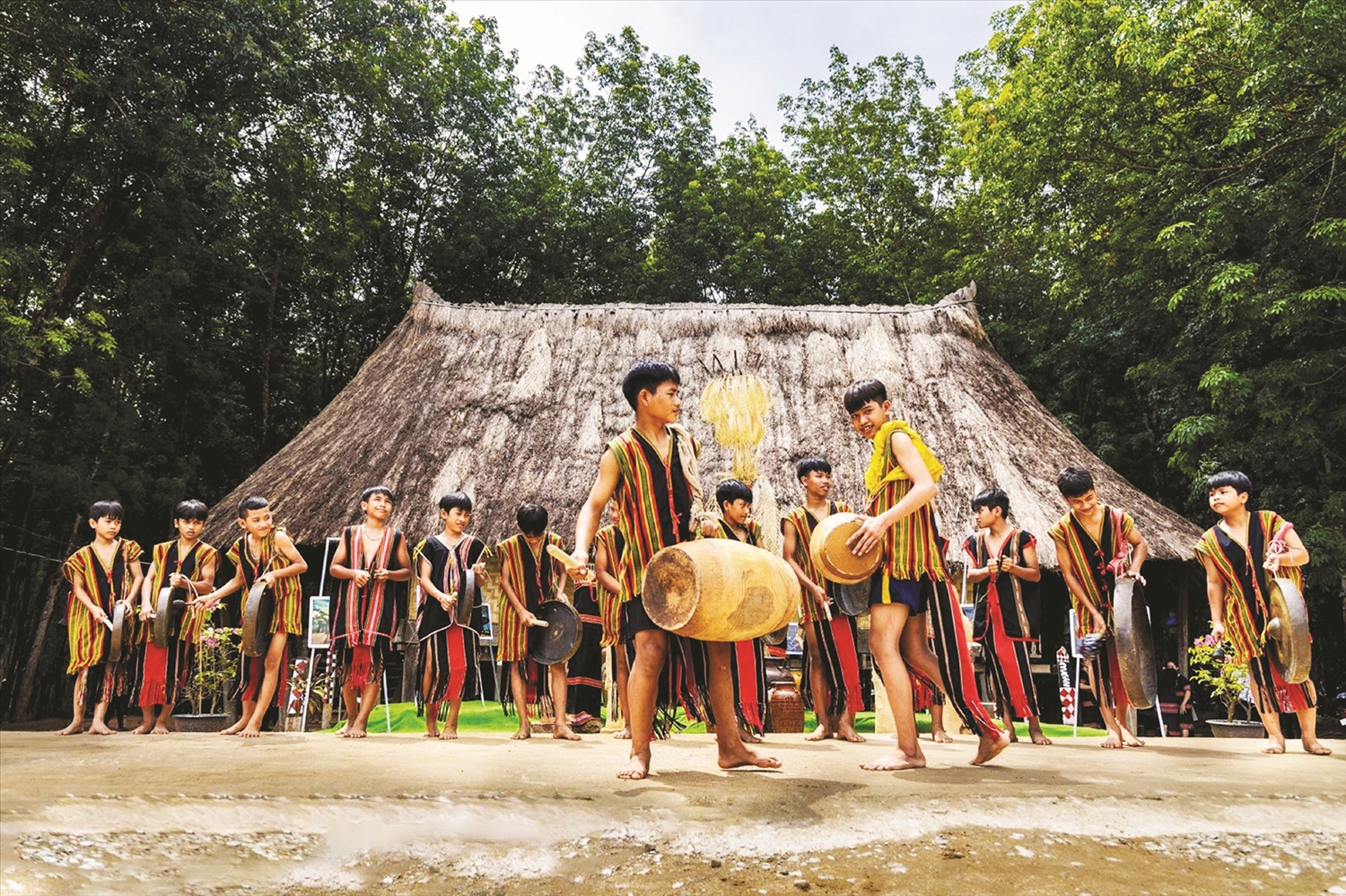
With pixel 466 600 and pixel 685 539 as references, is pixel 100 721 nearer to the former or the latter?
pixel 466 600

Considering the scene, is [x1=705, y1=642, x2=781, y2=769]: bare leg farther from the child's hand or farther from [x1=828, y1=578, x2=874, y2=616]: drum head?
[x1=828, y1=578, x2=874, y2=616]: drum head

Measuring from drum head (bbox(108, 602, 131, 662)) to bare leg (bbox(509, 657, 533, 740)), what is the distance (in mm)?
2881

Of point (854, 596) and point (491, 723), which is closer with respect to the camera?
point (854, 596)

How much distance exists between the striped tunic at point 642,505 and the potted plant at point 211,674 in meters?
5.51

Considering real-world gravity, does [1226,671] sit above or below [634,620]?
below

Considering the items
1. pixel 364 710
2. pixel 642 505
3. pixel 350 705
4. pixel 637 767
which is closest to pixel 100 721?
pixel 350 705

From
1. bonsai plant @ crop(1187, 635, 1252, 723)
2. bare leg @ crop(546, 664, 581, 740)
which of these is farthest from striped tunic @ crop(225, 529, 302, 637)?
bonsai plant @ crop(1187, 635, 1252, 723)

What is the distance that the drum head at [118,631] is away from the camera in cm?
642

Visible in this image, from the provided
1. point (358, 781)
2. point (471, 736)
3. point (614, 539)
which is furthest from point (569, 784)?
point (471, 736)

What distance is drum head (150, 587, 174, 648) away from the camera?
643cm

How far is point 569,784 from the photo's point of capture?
3.49 meters

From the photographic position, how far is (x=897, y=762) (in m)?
3.92

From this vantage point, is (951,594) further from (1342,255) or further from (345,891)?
(1342,255)

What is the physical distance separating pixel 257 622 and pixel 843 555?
4.27 m
